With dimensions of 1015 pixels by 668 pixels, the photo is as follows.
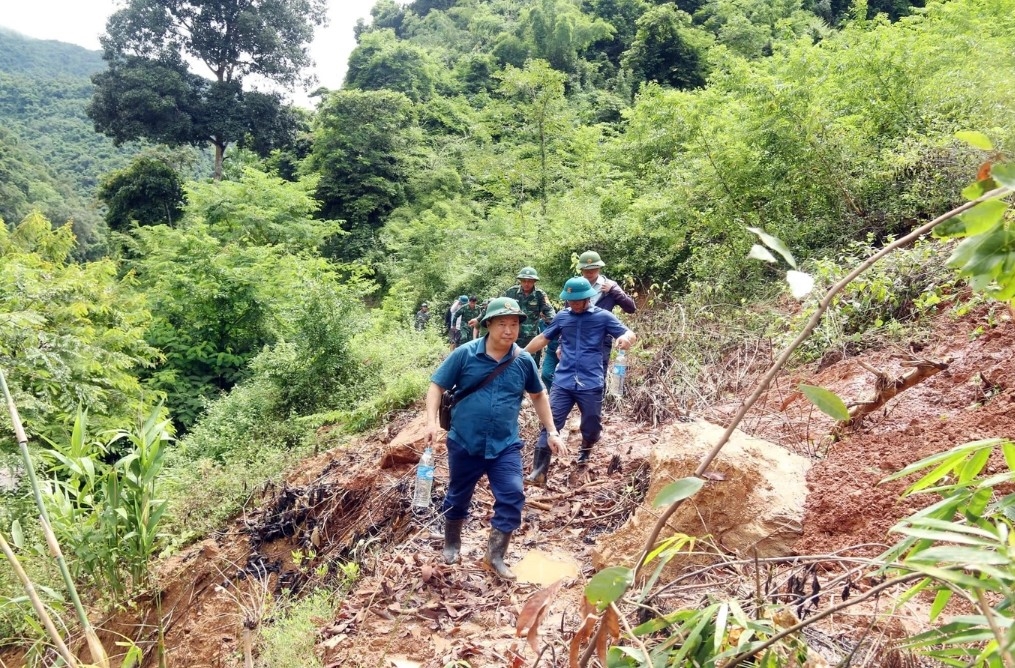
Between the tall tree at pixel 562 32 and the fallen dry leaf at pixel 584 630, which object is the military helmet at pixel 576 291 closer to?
the fallen dry leaf at pixel 584 630

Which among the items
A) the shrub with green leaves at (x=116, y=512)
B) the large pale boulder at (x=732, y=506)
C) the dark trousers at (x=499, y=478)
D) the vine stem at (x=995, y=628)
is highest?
the vine stem at (x=995, y=628)

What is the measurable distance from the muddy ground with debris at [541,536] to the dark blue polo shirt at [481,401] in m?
0.84

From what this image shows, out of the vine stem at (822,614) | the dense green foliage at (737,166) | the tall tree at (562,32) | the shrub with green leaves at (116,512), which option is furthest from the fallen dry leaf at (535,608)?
the tall tree at (562,32)

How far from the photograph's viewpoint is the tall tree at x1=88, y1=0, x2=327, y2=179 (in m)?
23.7

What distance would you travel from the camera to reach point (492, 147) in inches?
865

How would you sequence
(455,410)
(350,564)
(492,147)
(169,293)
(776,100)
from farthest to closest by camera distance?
(492,147) < (169,293) < (776,100) < (350,564) < (455,410)

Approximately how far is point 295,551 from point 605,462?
2691mm

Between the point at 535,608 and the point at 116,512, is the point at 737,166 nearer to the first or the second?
the point at 116,512

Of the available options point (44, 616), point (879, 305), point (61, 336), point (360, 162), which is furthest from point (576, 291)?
point (360, 162)

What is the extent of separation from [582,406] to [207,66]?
87.8ft

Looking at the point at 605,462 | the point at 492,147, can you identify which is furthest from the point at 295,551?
the point at 492,147

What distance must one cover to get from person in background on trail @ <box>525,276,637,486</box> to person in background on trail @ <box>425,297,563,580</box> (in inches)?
47.1

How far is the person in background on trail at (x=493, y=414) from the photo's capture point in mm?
3756

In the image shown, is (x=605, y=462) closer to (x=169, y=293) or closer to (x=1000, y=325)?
(x=1000, y=325)
